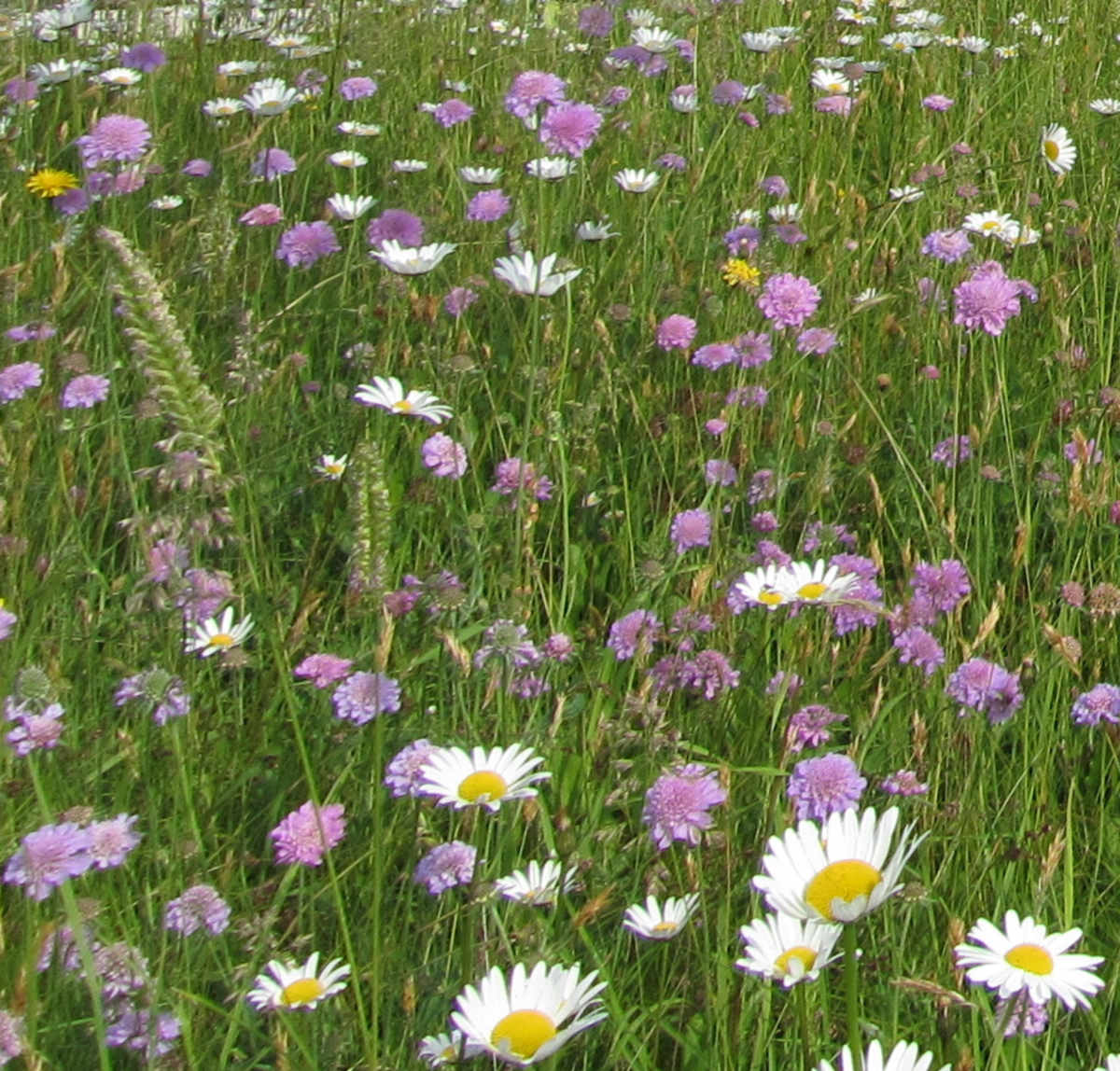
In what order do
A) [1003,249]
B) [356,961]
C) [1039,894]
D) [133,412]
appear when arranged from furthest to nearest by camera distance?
1. [1003,249]
2. [133,412]
3. [356,961]
4. [1039,894]

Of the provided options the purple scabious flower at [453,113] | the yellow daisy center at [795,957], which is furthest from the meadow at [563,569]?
the purple scabious flower at [453,113]

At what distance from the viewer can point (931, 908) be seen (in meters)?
1.32

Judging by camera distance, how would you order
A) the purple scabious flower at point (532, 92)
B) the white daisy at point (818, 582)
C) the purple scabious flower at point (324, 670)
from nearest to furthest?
the white daisy at point (818, 582), the purple scabious flower at point (324, 670), the purple scabious flower at point (532, 92)

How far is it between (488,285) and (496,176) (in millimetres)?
419

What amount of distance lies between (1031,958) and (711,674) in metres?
0.60

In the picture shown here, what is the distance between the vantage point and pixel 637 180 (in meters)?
2.71

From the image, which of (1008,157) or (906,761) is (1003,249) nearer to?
(1008,157)

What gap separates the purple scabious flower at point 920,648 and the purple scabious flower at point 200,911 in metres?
0.71

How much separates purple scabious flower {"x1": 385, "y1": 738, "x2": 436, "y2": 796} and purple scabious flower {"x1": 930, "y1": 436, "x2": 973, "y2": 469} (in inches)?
Result: 35.6

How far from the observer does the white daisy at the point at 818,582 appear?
1.42 m

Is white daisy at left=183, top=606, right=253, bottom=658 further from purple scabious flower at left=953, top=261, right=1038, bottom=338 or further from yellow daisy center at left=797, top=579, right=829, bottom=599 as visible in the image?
purple scabious flower at left=953, top=261, right=1038, bottom=338

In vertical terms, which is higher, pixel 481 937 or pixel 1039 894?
pixel 1039 894

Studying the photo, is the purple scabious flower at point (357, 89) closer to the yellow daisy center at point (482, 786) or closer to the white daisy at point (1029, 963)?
the yellow daisy center at point (482, 786)

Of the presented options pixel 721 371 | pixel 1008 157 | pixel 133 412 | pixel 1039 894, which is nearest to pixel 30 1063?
pixel 1039 894
